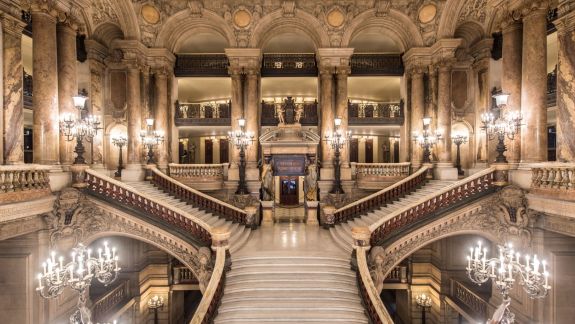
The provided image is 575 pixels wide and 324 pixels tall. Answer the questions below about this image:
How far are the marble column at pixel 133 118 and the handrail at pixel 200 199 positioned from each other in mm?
1231

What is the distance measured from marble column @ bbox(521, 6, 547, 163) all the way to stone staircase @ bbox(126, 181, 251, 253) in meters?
9.60

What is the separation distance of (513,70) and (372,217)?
22.8 feet

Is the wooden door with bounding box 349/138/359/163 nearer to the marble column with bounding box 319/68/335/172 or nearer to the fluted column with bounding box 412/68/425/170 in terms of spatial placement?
the fluted column with bounding box 412/68/425/170

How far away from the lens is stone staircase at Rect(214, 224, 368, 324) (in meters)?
7.44

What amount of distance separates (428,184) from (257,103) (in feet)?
29.2

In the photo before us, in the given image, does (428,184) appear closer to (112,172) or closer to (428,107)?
(428,107)

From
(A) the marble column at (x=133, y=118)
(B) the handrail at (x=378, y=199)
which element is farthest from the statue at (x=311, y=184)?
(A) the marble column at (x=133, y=118)

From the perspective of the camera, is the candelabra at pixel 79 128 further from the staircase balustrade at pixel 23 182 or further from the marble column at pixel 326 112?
the marble column at pixel 326 112

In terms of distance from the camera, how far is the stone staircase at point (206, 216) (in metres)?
10.6

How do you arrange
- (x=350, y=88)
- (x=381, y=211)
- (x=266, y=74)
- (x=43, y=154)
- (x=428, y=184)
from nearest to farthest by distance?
(x=43, y=154)
(x=381, y=211)
(x=428, y=184)
(x=266, y=74)
(x=350, y=88)

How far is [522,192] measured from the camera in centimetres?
938

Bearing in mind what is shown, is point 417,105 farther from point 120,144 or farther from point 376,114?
point 120,144

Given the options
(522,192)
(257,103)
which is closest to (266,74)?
(257,103)

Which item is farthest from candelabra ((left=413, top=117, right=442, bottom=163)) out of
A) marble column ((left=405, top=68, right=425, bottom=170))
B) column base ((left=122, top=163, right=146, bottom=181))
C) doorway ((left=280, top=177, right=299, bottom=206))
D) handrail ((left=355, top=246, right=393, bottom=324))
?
column base ((left=122, top=163, right=146, bottom=181))
